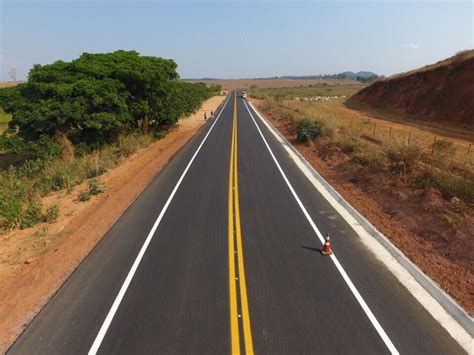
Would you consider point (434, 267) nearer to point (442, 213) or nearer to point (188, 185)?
point (442, 213)

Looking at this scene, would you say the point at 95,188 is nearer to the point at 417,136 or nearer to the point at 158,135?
the point at 158,135

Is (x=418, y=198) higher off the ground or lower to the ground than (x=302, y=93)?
lower

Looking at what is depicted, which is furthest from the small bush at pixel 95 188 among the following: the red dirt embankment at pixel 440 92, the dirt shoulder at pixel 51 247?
the red dirt embankment at pixel 440 92

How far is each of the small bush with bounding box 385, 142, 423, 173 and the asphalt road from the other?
14.0ft

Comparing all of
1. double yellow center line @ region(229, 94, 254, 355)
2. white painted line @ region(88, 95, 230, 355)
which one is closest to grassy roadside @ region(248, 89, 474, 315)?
double yellow center line @ region(229, 94, 254, 355)

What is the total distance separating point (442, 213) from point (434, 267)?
2.90 m

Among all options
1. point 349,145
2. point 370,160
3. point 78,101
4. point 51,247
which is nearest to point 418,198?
point 370,160

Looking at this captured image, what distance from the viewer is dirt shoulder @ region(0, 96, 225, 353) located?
6426mm

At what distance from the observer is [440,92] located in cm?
3456

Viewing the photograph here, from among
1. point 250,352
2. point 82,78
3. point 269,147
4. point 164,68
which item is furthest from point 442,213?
point 164,68

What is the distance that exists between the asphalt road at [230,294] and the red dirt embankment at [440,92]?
2695cm

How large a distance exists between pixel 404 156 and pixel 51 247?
12963 millimetres

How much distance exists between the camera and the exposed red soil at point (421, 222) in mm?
7418

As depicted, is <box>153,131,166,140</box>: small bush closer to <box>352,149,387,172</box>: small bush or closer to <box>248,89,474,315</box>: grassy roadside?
<box>248,89,474,315</box>: grassy roadside
